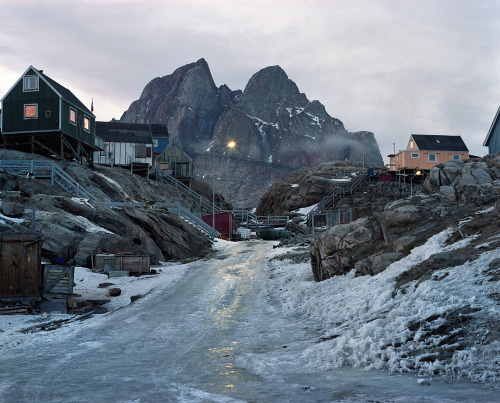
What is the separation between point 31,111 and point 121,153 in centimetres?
2220

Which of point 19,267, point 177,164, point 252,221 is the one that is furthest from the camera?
point 177,164

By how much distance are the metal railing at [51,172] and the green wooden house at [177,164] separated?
31.2 meters

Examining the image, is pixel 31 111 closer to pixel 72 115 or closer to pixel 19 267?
pixel 72 115

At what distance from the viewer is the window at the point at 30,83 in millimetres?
42688

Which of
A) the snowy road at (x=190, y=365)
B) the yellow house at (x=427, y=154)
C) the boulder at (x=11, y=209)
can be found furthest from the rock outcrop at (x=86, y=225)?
the yellow house at (x=427, y=154)

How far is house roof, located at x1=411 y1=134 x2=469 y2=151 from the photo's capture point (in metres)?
66.1

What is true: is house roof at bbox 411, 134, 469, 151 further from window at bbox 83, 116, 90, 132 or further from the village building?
window at bbox 83, 116, 90, 132

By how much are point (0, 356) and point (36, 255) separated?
19.3 feet

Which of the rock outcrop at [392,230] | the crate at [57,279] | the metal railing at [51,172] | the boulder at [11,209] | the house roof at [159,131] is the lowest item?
the crate at [57,279]

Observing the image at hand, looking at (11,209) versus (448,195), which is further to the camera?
(11,209)

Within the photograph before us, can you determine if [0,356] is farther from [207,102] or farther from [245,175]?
[207,102]

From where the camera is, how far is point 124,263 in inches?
860

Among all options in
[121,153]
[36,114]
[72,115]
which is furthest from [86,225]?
[121,153]

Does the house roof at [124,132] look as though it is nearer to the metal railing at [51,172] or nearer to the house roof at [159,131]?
the house roof at [159,131]
